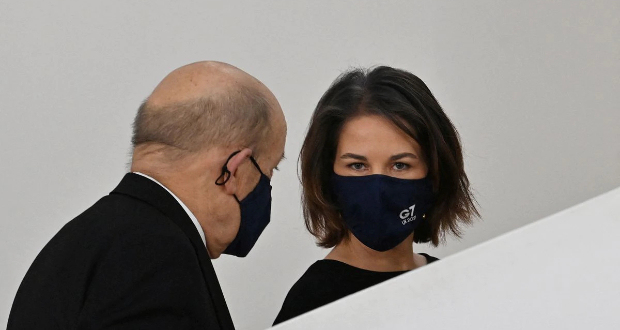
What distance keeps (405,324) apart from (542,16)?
3.71 metres

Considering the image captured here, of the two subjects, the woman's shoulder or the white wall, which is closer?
the white wall

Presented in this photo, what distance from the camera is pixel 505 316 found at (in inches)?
15.9

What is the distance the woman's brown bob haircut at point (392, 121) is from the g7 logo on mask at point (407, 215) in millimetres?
71

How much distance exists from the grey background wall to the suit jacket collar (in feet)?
6.95

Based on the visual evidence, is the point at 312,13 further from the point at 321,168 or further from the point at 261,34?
the point at 321,168

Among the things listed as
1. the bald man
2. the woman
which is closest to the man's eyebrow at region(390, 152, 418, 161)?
the woman

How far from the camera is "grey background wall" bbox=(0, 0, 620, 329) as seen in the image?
11.3 feet

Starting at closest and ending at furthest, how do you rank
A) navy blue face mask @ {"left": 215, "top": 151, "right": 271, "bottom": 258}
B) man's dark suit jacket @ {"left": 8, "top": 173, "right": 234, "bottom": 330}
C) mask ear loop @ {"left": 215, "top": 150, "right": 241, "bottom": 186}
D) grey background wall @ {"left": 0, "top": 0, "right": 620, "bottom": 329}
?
1. man's dark suit jacket @ {"left": 8, "top": 173, "right": 234, "bottom": 330}
2. mask ear loop @ {"left": 215, "top": 150, "right": 241, "bottom": 186}
3. navy blue face mask @ {"left": 215, "top": 151, "right": 271, "bottom": 258}
4. grey background wall @ {"left": 0, "top": 0, "right": 620, "bottom": 329}

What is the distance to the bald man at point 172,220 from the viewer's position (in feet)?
3.75

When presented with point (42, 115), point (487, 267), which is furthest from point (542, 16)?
point (487, 267)

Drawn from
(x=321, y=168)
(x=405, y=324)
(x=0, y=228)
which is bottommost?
(x=0, y=228)

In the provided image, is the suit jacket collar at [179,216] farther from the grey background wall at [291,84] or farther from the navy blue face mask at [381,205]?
the grey background wall at [291,84]

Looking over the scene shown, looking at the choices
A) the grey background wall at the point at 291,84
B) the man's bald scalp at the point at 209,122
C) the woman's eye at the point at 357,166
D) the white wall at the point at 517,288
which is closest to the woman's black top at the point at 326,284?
the woman's eye at the point at 357,166

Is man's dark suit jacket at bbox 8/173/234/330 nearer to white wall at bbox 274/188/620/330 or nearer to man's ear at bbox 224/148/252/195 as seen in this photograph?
man's ear at bbox 224/148/252/195
